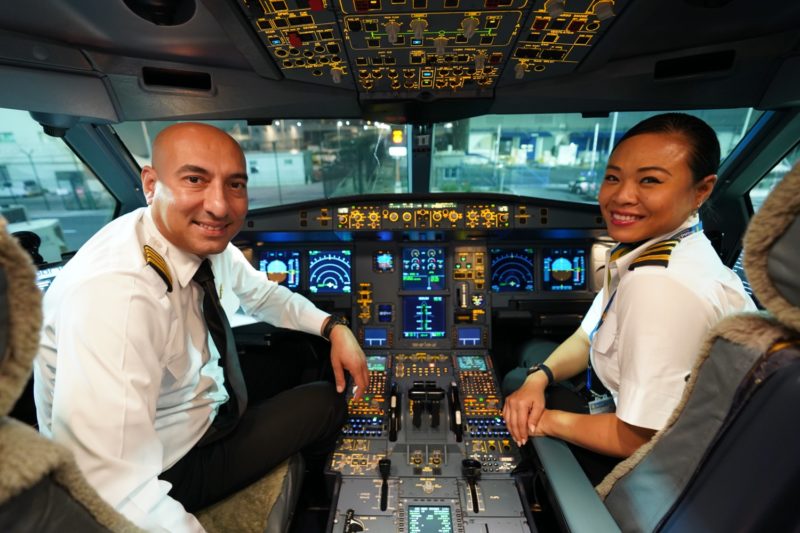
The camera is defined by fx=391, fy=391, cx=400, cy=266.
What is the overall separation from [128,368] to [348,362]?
885 millimetres

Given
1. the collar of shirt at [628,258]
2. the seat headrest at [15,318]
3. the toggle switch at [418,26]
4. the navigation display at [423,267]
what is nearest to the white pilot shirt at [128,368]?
the seat headrest at [15,318]

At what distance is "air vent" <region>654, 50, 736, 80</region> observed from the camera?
5.81 ft

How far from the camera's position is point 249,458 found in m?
1.38

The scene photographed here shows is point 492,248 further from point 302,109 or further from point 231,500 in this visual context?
point 231,500

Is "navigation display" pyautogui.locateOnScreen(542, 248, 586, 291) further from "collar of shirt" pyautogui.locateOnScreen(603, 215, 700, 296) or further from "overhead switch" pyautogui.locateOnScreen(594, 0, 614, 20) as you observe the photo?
"overhead switch" pyautogui.locateOnScreen(594, 0, 614, 20)

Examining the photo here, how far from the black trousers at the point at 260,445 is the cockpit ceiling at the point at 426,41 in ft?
4.57

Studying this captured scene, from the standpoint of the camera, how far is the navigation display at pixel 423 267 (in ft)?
8.87

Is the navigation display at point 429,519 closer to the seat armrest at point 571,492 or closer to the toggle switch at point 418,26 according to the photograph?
the seat armrest at point 571,492

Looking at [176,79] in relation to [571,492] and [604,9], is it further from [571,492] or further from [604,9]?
[571,492]

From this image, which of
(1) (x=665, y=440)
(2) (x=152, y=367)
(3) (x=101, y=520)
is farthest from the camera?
(2) (x=152, y=367)

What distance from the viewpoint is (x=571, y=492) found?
3.39ft

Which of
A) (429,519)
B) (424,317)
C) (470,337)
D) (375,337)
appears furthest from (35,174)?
(429,519)

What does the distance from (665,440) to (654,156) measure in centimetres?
74

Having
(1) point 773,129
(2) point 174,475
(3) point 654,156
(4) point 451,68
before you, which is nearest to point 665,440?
(3) point 654,156
